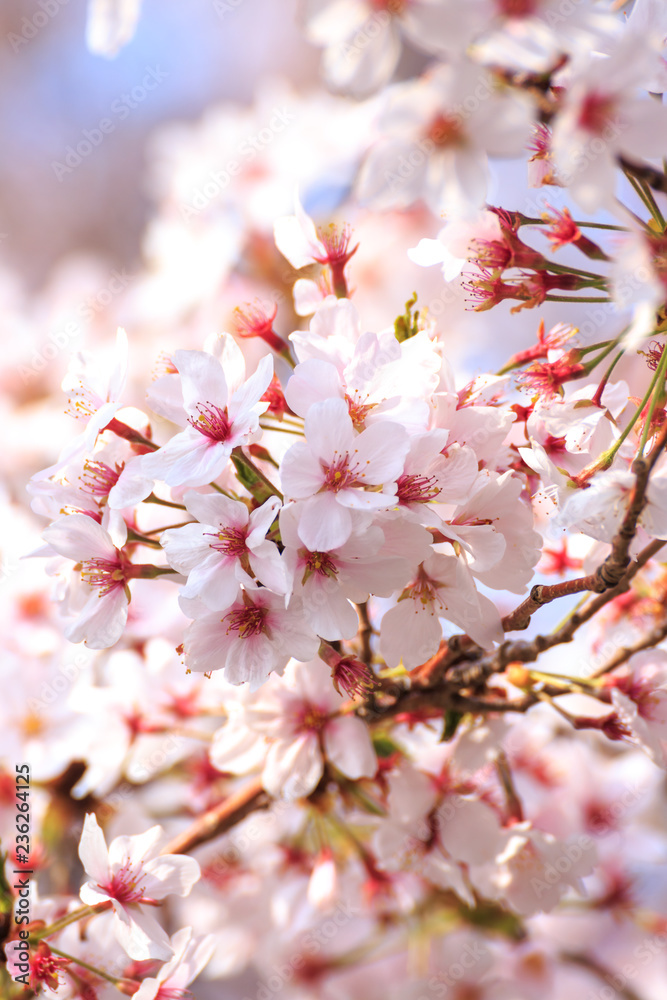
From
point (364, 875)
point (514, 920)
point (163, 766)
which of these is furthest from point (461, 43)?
→ point (514, 920)

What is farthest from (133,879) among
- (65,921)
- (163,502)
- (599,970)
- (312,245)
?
(599,970)

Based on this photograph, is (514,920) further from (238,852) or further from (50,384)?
(50,384)

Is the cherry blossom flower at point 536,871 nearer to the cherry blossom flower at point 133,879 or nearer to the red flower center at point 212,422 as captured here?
the cherry blossom flower at point 133,879

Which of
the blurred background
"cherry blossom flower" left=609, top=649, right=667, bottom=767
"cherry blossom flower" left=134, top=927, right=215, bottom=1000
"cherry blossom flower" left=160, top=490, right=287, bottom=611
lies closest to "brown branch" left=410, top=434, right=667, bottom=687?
"cherry blossom flower" left=609, top=649, right=667, bottom=767

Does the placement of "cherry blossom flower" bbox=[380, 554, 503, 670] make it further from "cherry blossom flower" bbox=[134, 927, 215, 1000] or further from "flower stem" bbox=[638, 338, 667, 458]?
"cherry blossom flower" bbox=[134, 927, 215, 1000]

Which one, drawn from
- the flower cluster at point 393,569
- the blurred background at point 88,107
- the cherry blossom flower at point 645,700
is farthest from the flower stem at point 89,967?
the blurred background at point 88,107
